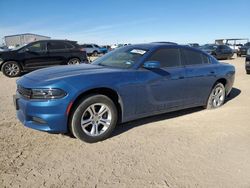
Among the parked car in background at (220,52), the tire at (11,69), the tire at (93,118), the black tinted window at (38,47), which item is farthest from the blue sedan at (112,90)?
the parked car in background at (220,52)

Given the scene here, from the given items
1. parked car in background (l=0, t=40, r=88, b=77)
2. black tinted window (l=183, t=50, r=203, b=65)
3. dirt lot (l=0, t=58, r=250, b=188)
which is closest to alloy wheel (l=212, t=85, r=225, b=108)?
black tinted window (l=183, t=50, r=203, b=65)

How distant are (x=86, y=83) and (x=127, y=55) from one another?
53.4 inches

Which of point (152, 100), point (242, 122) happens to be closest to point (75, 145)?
point (152, 100)

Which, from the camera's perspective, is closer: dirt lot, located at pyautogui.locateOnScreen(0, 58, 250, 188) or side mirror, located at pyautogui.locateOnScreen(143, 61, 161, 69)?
dirt lot, located at pyautogui.locateOnScreen(0, 58, 250, 188)

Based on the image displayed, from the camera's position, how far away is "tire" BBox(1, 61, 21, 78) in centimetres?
1122

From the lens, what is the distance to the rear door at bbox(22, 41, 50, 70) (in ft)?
37.3

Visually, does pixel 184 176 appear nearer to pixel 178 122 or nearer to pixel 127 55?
pixel 178 122

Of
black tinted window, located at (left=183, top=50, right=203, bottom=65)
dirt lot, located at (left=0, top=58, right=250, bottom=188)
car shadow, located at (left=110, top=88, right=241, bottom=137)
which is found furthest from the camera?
black tinted window, located at (left=183, top=50, right=203, bottom=65)

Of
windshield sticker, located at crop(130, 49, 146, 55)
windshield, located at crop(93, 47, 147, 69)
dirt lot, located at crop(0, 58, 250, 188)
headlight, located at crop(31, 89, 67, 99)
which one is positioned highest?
windshield sticker, located at crop(130, 49, 146, 55)

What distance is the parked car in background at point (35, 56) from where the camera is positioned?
36.8ft

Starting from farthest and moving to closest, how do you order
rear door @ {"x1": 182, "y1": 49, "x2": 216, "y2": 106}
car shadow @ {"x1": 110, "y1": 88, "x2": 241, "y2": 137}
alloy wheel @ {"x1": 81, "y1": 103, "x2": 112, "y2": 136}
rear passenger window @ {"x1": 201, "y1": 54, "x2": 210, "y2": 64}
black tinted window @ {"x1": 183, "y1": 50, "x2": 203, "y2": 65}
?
rear passenger window @ {"x1": 201, "y1": 54, "x2": 210, "y2": 64} → black tinted window @ {"x1": 183, "y1": 50, "x2": 203, "y2": 65} → rear door @ {"x1": 182, "y1": 49, "x2": 216, "y2": 106} → car shadow @ {"x1": 110, "y1": 88, "x2": 241, "y2": 137} → alloy wheel @ {"x1": 81, "y1": 103, "x2": 112, "y2": 136}

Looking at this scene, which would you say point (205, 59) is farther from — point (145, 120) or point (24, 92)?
point (24, 92)

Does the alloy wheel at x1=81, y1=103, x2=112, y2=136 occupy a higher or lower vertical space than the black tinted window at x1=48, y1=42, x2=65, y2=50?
lower

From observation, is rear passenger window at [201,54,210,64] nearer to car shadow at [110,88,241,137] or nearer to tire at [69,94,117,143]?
car shadow at [110,88,241,137]
